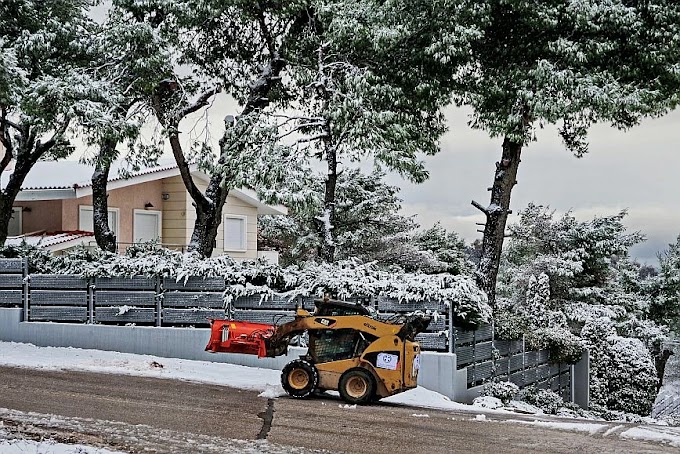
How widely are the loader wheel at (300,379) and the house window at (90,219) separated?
625 inches

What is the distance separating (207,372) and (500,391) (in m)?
5.07

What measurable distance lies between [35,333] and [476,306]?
9253 mm

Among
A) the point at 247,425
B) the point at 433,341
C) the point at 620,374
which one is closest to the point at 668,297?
the point at 620,374

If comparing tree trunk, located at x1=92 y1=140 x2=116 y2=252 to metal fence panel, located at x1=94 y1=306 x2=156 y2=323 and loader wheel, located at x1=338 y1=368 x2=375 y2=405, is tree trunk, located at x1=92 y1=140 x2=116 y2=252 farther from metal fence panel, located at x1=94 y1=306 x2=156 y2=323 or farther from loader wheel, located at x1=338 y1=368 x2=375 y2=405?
loader wheel, located at x1=338 y1=368 x2=375 y2=405

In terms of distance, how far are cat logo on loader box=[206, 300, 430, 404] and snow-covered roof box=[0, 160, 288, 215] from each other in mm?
10787

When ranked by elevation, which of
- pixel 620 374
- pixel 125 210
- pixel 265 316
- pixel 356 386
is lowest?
pixel 620 374

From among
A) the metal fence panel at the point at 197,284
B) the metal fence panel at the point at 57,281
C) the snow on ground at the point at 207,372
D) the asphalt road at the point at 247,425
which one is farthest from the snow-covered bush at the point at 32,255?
the asphalt road at the point at 247,425

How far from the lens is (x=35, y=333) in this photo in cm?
1722

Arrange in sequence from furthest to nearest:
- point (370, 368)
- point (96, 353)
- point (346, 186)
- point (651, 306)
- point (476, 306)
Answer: point (651, 306) < point (346, 186) < point (96, 353) < point (476, 306) < point (370, 368)

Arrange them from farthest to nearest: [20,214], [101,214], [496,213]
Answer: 1. [20,214]
2. [101,214]
3. [496,213]

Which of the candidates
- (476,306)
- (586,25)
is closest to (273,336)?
(476,306)

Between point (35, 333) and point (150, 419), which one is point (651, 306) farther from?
point (150, 419)

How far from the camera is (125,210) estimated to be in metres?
27.0

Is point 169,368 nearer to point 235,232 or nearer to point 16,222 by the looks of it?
point 16,222
